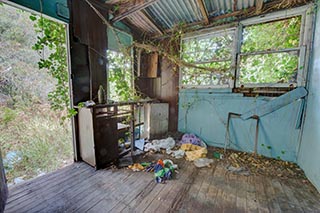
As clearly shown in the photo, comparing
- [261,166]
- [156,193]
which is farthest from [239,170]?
[156,193]

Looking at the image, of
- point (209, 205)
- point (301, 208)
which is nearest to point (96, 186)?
point (209, 205)

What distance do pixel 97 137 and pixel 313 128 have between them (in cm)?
330

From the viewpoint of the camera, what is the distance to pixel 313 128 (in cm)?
204

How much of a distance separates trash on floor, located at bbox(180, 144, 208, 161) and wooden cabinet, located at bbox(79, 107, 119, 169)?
1416 millimetres

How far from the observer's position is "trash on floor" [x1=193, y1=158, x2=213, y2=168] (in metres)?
2.50

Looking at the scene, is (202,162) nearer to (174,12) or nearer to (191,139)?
(191,139)

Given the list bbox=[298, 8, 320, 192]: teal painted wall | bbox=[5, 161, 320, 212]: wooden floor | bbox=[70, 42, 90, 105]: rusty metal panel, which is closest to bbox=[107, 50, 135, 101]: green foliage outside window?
bbox=[70, 42, 90, 105]: rusty metal panel

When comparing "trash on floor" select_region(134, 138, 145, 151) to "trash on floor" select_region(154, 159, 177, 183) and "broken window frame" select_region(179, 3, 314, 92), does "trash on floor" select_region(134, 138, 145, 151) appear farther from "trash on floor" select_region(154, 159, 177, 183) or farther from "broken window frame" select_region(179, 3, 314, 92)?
"broken window frame" select_region(179, 3, 314, 92)

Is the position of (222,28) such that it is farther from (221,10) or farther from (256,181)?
(256,181)

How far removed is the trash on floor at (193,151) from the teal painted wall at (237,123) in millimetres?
503

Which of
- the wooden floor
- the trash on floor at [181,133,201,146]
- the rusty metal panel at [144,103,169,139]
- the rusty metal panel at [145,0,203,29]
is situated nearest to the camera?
the wooden floor

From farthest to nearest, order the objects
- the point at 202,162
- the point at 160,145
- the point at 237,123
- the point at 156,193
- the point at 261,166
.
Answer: the point at 160,145, the point at 237,123, the point at 202,162, the point at 261,166, the point at 156,193

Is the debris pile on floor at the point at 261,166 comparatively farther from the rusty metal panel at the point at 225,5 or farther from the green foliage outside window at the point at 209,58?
the rusty metal panel at the point at 225,5

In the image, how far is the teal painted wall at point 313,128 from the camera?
1.92 meters
